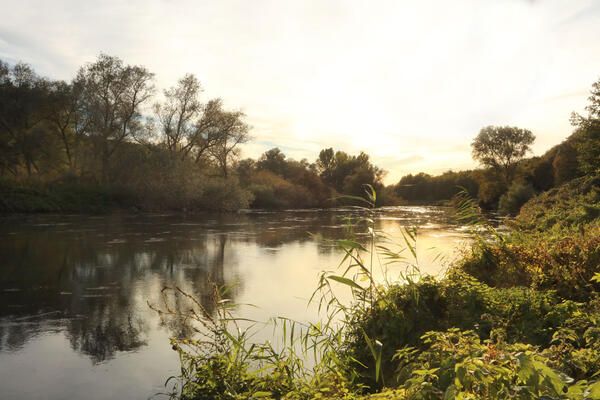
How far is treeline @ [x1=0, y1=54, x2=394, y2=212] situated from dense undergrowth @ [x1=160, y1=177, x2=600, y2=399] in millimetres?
26188

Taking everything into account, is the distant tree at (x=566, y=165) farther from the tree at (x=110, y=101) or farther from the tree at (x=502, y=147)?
the tree at (x=110, y=101)

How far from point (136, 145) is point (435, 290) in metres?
34.2

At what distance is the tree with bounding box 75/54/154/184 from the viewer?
33438 millimetres

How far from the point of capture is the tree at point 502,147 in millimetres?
53094

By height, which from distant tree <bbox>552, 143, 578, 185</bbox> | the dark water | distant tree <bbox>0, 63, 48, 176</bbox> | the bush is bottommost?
the dark water

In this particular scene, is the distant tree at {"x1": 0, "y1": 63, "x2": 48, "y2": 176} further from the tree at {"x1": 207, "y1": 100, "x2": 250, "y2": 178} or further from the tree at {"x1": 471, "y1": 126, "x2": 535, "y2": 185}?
the tree at {"x1": 471, "y1": 126, "x2": 535, "y2": 185}

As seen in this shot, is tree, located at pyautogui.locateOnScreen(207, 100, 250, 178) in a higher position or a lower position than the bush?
higher

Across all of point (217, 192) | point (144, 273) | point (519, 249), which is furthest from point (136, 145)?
point (519, 249)

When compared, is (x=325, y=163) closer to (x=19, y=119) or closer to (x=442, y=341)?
(x=19, y=119)

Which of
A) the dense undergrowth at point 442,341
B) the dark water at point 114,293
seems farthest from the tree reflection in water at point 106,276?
the dense undergrowth at point 442,341

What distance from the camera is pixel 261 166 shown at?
220 feet

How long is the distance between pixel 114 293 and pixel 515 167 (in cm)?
5336

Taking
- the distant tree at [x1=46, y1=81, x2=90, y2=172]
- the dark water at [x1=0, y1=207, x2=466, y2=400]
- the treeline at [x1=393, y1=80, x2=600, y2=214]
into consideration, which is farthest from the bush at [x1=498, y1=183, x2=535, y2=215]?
the distant tree at [x1=46, y1=81, x2=90, y2=172]

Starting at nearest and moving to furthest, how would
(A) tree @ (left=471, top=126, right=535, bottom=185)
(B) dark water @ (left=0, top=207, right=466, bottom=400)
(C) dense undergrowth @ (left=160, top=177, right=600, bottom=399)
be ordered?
(C) dense undergrowth @ (left=160, top=177, right=600, bottom=399) → (B) dark water @ (left=0, top=207, right=466, bottom=400) → (A) tree @ (left=471, top=126, right=535, bottom=185)
